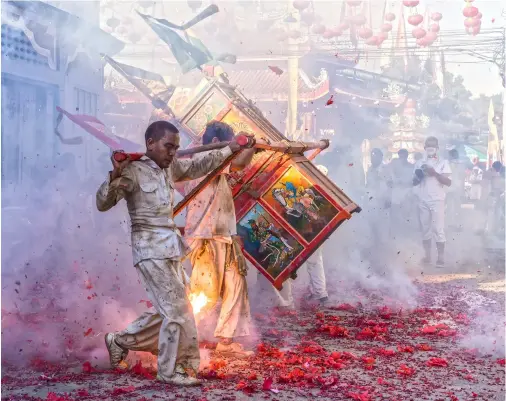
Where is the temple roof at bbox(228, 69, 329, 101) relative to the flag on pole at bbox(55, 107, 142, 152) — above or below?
above

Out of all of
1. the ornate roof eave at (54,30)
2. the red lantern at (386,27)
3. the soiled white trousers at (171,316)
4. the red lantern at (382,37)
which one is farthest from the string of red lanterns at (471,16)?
the soiled white trousers at (171,316)

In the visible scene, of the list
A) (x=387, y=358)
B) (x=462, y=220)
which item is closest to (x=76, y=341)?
(x=387, y=358)

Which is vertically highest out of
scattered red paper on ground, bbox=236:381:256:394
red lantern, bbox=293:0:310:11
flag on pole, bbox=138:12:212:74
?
red lantern, bbox=293:0:310:11

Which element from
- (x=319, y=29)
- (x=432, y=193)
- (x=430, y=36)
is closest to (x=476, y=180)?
(x=430, y=36)

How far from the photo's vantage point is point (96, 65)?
15398 millimetres

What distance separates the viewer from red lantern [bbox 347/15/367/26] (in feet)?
67.1

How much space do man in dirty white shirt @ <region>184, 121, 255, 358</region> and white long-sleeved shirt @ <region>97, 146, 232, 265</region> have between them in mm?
955

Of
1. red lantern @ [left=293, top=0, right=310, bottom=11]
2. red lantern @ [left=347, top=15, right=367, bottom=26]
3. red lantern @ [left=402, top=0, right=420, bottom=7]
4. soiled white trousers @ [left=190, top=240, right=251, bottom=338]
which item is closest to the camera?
soiled white trousers @ [left=190, top=240, right=251, bottom=338]

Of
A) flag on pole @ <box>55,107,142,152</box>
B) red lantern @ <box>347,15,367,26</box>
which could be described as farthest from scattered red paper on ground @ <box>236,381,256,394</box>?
red lantern @ <box>347,15,367,26</box>

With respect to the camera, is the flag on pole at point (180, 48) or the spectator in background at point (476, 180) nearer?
the flag on pole at point (180, 48)

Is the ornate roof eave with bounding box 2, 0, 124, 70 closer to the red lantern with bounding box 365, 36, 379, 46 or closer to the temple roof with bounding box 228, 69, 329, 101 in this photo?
the red lantern with bounding box 365, 36, 379, 46

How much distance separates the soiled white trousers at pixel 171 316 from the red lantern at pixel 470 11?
13.7 metres

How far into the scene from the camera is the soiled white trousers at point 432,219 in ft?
41.9

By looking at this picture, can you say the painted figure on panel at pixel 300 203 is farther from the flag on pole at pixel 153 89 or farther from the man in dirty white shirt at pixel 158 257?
the flag on pole at pixel 153 89
